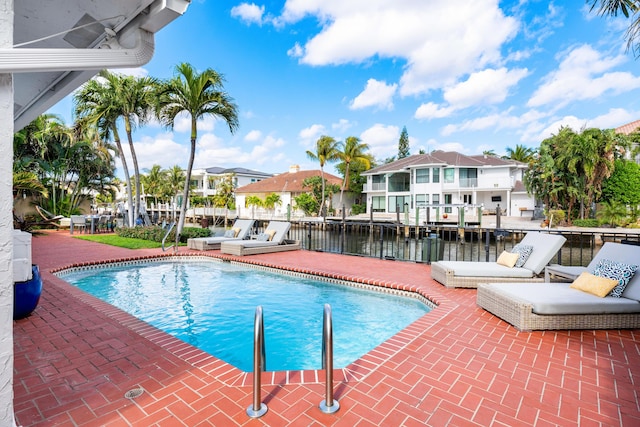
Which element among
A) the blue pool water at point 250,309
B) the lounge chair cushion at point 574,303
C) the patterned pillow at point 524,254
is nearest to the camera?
the lounge chair cushion at point 574,303

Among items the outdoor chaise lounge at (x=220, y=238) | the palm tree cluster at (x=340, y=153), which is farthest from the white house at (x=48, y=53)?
the palm tree cluster at (x=340, y=153)

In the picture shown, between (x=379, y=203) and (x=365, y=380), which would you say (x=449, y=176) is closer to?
(x=379, y=203)

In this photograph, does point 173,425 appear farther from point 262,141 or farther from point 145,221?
point 262,141

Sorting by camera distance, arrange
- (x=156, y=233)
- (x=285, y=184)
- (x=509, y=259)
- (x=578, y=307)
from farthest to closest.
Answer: (x=285, y=184), (x=156, y=233), (x=509, y=259), (x=578, y=307)

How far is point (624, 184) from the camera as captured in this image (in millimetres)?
23094

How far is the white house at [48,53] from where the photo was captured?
164cm

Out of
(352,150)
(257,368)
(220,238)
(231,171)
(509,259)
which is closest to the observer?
(257,368)

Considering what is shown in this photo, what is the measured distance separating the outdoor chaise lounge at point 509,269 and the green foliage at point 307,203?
28.7m

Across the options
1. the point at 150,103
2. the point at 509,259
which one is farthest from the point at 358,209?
the point at 509,259

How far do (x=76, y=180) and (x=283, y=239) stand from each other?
18.6 meters

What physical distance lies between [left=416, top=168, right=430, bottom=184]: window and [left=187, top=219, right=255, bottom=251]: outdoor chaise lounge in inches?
992

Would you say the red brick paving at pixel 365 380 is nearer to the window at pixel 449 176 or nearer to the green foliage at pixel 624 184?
the green foliage at pixel 624 184

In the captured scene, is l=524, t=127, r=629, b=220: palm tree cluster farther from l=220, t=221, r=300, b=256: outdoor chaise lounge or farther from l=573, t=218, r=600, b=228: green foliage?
l=220, t=221, r=300, b=256: outdoor chaise lounge

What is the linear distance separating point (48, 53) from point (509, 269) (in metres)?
6.32
